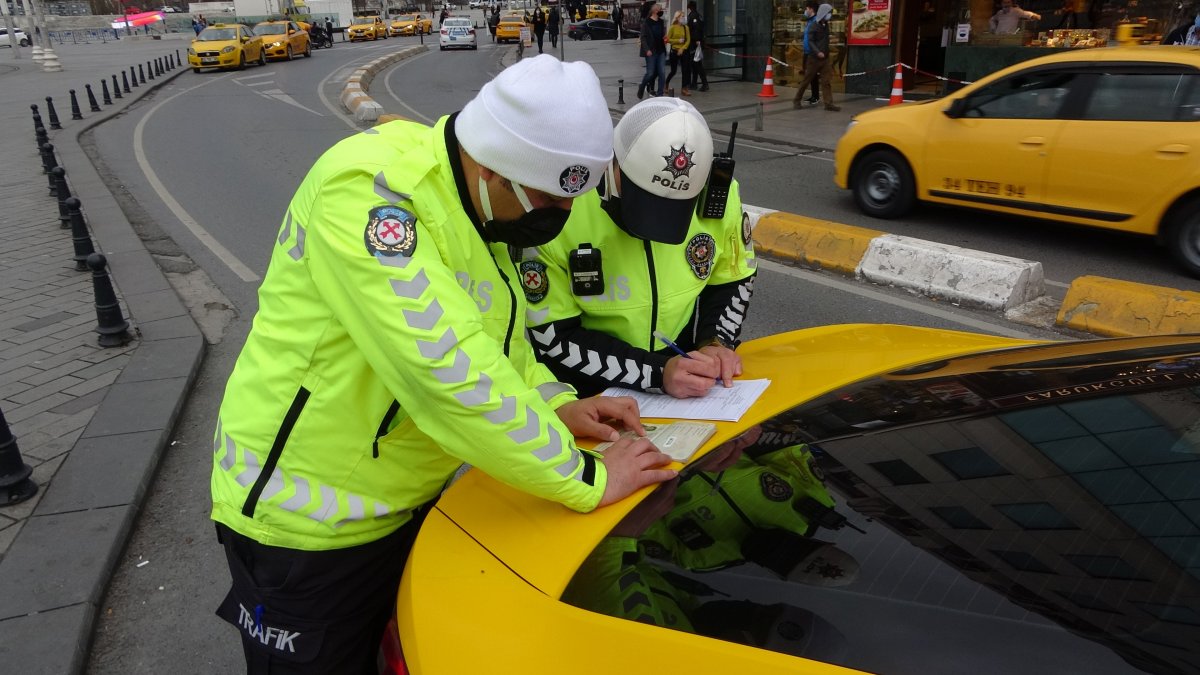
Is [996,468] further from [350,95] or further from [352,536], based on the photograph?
[350,95]

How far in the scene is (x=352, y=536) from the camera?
1789 mm

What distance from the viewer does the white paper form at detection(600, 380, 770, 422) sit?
6.95 ft

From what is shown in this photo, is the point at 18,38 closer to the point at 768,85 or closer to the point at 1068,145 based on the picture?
the point at 768,85

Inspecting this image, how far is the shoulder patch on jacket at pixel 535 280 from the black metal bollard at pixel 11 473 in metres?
2.75

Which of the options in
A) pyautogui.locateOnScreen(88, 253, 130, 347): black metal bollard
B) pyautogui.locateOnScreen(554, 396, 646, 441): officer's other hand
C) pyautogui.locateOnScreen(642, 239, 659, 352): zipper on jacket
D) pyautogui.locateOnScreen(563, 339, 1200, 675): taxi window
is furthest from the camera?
pyautogui.locateOnScreen(88, 253, 130, 347): black metal bollard

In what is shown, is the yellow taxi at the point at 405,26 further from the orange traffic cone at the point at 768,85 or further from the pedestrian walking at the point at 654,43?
the orange traffic cone at the point at 768,85

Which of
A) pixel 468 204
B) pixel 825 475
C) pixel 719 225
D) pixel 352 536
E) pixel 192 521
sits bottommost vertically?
pixel 192 521

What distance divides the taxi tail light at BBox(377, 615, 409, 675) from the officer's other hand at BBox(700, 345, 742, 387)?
106 cm

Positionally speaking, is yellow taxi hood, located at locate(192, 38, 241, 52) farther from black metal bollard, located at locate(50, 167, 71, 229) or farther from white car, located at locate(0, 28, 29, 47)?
white car, located at locate(0, 28, 29, 47)

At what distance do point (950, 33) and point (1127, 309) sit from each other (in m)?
12.7


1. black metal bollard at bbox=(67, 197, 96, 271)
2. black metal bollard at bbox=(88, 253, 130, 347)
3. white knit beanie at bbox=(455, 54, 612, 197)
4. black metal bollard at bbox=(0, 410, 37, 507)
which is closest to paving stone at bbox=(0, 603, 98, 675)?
black metal bollard at bbox=(0, 410, 37, 507)

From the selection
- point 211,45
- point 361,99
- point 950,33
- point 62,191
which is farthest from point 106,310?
point 211,45

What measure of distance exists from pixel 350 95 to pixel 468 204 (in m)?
17.8

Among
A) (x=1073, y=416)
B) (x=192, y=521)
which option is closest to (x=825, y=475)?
(x=1073, y=416)
